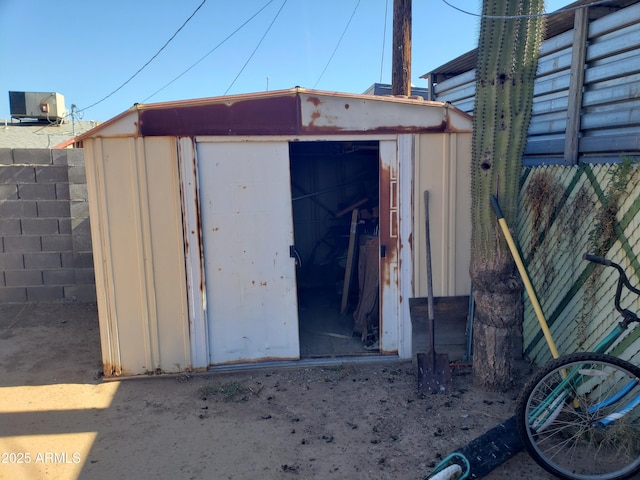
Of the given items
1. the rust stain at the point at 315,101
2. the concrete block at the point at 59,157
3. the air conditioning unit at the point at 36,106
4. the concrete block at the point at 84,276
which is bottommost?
the concrete block at the point at 84,276

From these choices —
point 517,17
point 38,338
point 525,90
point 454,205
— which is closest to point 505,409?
point 454,205

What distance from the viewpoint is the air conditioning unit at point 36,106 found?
10992 mm

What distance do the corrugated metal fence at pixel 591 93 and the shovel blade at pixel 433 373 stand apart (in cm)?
242

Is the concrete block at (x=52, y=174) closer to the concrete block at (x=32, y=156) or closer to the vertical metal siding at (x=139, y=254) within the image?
the concrete block at (x=32, y=156)

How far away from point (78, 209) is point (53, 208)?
348mm

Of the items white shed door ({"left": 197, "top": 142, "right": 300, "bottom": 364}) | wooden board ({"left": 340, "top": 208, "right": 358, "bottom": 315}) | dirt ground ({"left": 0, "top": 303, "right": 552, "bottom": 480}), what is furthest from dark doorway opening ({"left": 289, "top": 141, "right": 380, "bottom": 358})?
dirt ground ({"left": 0, "top": 303, "right": 552, "bottom": 480})

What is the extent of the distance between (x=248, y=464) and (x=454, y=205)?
9.83 feet

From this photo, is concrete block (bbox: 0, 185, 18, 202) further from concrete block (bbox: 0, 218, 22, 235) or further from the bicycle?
the bicycle

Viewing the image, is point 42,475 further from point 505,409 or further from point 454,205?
point 454,205

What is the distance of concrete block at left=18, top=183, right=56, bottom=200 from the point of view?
6184 millimetres

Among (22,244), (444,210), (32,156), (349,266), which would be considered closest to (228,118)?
(444,210)

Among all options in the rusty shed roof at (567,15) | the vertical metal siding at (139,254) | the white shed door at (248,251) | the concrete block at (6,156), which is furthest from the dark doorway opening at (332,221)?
the concrete block at (6,156)

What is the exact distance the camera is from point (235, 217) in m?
4.38

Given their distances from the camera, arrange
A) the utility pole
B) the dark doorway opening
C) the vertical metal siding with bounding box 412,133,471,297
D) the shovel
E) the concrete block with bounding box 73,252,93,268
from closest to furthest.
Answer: the shovel
the vertical metal siding with bounding box 412,133,471,297
the dark doorway opening
the concrete block with bounding box 73,252,93,268
the utility pole
